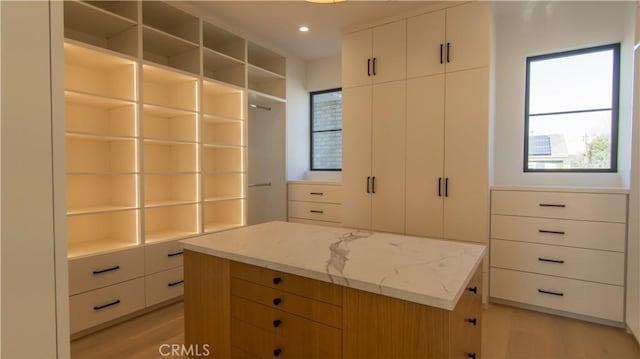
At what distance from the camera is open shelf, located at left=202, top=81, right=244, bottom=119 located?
3707 mm

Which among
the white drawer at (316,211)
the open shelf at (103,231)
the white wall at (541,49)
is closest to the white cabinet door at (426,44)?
the white wall at (541,49)

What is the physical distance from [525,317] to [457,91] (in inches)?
81.0

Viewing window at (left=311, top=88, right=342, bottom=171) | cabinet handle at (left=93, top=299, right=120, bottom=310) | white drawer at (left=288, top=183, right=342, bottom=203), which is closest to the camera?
cabinet handle at (left=93, top=299, right=120, bottom=310)

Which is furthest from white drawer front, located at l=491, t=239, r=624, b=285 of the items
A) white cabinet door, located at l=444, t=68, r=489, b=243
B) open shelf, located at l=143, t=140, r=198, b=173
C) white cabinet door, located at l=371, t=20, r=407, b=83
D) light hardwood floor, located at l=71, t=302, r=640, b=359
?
open shelf, located at l=143, t=140, r=198, b=173

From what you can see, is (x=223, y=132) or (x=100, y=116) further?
(x=223, y=132)

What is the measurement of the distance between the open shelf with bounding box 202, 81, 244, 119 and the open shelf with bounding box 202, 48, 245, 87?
0.13 metres

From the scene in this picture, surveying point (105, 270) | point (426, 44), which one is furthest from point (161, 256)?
point (426, 44)

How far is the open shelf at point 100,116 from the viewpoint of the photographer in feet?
8.85

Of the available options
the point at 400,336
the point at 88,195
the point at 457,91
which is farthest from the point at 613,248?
the point at 88,195

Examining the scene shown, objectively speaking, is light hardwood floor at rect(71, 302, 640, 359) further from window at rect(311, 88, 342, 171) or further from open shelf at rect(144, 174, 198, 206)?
window at rect(311, 88, 342, 171)

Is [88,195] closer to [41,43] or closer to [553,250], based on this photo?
[41,43]

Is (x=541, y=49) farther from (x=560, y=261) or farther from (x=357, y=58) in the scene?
(x=560, y=261)

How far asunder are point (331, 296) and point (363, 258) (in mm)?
255

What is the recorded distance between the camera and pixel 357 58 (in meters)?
3.54
